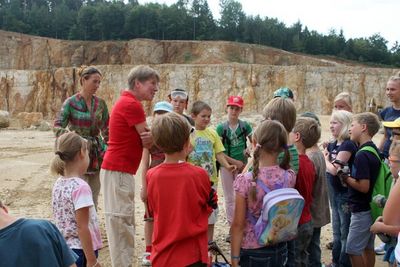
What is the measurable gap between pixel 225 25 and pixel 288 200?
77681 mm

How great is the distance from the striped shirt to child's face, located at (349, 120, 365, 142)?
3005 mm

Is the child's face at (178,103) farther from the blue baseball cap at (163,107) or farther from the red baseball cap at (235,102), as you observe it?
the red baseball cap at (235,102)

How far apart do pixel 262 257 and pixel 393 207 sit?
3.63ft

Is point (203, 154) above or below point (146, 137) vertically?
below

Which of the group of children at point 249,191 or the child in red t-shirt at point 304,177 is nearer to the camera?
the group of children at point 249,191

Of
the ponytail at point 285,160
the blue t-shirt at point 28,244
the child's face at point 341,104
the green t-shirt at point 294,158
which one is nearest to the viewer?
the blue t-shirt at point 28,244

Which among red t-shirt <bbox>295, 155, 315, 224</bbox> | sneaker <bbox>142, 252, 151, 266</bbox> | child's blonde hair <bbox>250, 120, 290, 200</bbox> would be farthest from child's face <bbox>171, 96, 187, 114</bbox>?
child's blonde hair <bbox>250, 120, 290, 200</bbox>

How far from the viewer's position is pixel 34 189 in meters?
10.5

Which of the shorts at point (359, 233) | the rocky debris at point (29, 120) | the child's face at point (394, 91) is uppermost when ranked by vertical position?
the child's face at point (394, 91)

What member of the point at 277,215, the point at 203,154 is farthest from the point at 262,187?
the point at 203,154

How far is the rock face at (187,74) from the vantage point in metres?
37.5

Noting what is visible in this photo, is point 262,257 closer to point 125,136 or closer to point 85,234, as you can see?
point 85,234

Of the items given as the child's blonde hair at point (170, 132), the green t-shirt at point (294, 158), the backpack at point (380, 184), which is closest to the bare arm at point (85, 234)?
the child's blonde hair at point (170, 132)

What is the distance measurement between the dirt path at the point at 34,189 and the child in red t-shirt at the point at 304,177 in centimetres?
161
